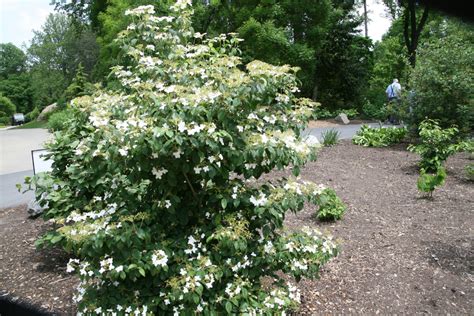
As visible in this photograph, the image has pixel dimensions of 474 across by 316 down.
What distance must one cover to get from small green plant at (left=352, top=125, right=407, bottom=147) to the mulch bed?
314 centimetres

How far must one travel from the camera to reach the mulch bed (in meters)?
3.11

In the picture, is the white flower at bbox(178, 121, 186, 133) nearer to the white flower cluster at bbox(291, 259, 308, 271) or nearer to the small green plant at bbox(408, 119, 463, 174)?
the white flower cluster at bbox(291, 259, 308, 271)

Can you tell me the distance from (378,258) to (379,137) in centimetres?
616

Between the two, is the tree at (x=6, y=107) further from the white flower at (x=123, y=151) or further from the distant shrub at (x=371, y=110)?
the white flower at (x=123, y=151)

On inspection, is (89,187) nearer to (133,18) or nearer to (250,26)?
(133,18)

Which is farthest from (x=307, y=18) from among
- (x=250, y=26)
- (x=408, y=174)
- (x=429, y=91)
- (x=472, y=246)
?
(x=472, y=246)

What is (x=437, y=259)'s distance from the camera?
364 centimetres

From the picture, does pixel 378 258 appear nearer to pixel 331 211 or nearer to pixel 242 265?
pixel 331 211

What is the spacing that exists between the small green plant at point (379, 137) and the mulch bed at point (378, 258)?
3137 millimetres

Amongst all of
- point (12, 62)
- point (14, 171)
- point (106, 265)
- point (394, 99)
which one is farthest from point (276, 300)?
point (12, 62)

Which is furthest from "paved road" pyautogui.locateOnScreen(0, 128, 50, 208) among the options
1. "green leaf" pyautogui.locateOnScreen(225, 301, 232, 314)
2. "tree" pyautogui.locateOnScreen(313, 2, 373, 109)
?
"tree" pyautogui.locateOnScreen(313, 2, 373, 109)

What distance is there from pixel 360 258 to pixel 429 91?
21.4 feet

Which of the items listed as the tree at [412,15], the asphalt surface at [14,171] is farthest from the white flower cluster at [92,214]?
the tree at [412,15]

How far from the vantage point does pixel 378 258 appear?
3740 millimetres
